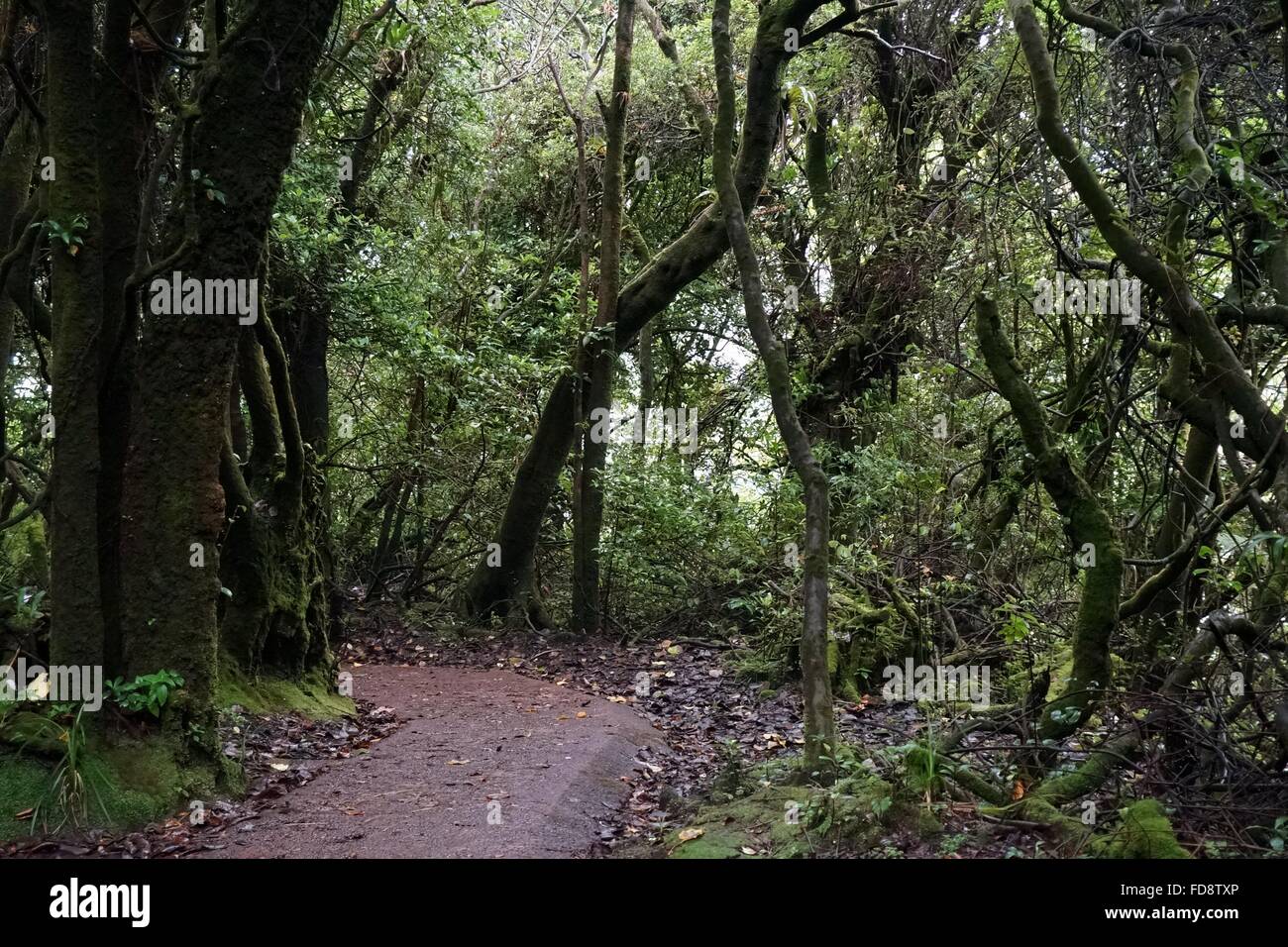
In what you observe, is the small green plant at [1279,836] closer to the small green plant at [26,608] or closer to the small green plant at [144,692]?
the small green plant at [144,692]

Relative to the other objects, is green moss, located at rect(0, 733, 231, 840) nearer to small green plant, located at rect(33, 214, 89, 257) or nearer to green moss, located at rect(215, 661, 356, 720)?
green moss, located at rect(215, 661, 356, 720)

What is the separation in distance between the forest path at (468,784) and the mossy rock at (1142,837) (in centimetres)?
282

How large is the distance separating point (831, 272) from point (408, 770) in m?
9.96

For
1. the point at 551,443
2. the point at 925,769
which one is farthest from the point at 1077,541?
the point at 551,443

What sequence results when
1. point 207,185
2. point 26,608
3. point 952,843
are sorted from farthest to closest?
point 26,608
point 207,185
point 952,843

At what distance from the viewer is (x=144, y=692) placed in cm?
585

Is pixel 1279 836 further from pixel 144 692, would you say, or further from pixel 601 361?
pixel 601 361

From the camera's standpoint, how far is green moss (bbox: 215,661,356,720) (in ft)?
24.8

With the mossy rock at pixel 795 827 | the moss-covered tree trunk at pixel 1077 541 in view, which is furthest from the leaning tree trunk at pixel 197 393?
the moss-covered tree trunk at pixel 1077 541

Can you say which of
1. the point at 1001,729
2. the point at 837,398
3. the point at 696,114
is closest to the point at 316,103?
the point at 696,114

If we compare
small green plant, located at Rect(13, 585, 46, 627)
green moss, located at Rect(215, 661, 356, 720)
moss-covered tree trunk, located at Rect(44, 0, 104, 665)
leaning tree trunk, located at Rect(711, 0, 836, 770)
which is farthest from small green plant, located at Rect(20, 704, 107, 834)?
leaning tree trunk, located at Rect(711, 0, 836, 770)

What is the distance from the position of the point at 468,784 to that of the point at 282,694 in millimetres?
2151

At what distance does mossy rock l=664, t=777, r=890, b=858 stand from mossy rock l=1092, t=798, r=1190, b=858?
1.11m

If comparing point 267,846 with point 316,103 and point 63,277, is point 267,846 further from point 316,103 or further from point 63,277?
point 316,103
